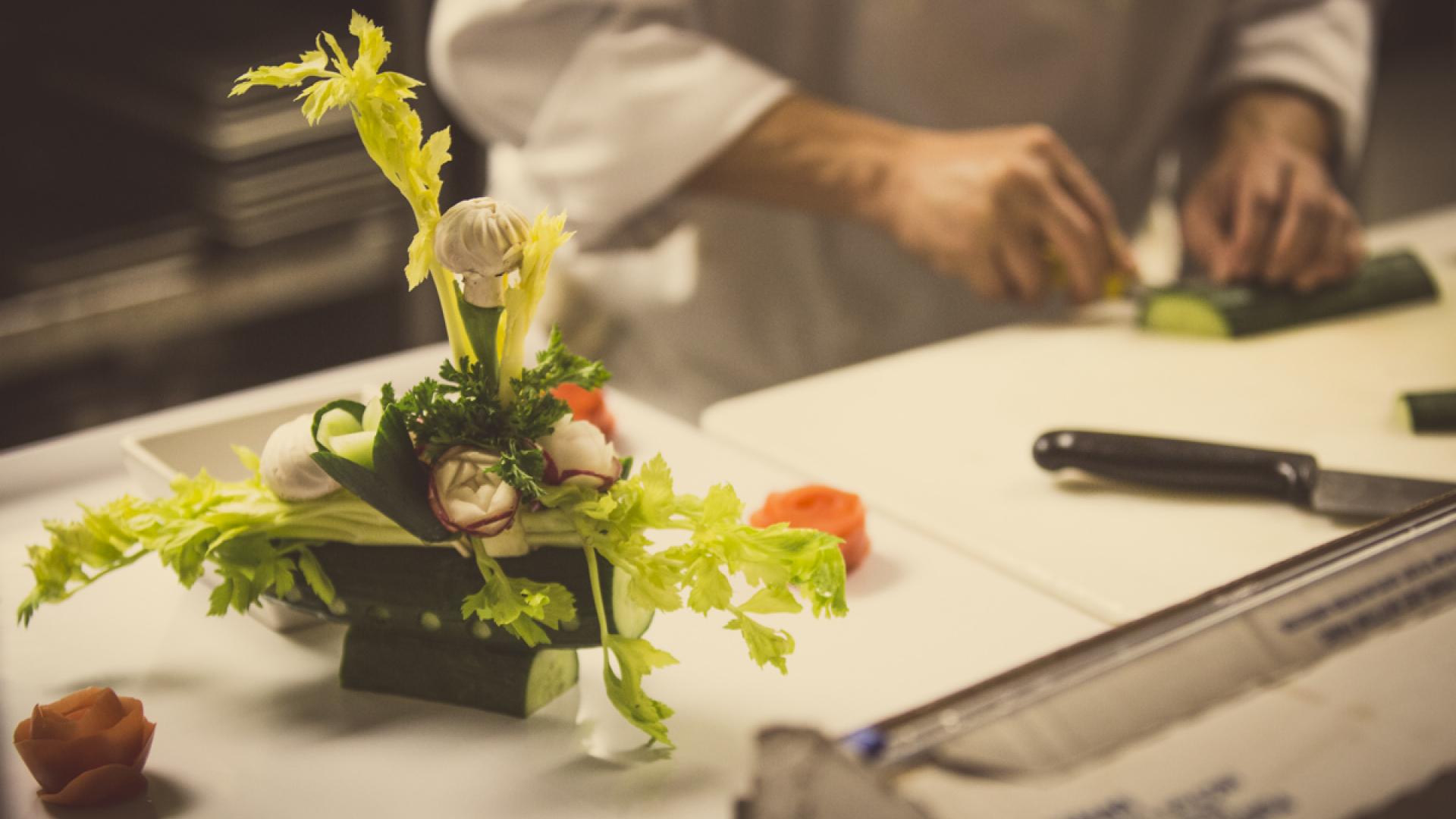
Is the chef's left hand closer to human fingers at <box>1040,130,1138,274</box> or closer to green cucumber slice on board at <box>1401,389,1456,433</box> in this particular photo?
human fingers at <box>1040,130,1138,274</box>

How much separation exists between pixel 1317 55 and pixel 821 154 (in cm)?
50

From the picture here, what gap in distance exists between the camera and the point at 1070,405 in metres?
0.85

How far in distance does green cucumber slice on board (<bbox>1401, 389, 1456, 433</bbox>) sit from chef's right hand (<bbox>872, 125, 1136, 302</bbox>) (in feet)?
0.89

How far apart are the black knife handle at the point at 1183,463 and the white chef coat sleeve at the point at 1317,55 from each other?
2.08 ft

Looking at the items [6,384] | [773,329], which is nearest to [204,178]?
[6,384]

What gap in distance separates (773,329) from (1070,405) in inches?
17.2

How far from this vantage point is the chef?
3.29ft

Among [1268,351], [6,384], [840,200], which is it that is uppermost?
[840,200]

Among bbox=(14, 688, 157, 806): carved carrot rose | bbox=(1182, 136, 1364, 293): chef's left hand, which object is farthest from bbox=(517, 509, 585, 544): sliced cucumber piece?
bbox=(1182, 136, 1364, 293): chef's left hand

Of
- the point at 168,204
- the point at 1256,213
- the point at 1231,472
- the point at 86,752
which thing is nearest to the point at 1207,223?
the point at 1256,213

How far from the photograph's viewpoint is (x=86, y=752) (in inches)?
18.3

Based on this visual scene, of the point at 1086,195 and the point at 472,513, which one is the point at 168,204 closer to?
the point at 1086,195

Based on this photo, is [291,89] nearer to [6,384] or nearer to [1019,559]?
[6,384]

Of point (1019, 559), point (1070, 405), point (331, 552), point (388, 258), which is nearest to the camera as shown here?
point (331, 552)
